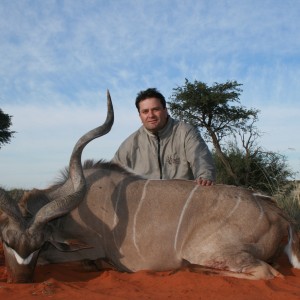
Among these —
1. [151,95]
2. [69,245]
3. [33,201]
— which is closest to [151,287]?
[69,245]

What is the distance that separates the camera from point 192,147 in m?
4.58

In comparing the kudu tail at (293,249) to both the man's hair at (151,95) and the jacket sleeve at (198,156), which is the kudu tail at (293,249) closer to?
the jacket sleeve at (198,156)

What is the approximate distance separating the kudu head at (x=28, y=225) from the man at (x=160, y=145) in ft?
4.30

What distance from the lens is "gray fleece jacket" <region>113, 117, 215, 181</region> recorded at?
15.2 feet

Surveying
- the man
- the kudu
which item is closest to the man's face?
the man

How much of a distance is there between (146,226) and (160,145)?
161cm

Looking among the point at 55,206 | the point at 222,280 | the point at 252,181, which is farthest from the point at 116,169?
the point at 252,181

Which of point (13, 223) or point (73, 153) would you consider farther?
point (73, 153)

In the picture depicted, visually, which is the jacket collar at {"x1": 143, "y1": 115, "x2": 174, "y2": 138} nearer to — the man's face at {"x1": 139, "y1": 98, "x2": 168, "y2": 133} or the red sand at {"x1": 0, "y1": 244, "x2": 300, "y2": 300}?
the man's face at {"x1": 139, "y1": 98, "x2": 168, "y2": 133}

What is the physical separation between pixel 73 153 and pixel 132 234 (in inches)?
29.6

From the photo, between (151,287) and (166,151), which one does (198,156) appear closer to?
(166,151)

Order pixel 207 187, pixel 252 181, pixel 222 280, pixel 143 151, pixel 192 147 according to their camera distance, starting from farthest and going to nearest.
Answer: pixel 252 181
pixel 143 151
pixel 192 147
pixel 207 187
pixel 222 280

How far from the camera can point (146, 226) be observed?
3.32 metres

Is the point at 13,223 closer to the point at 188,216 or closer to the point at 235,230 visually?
the point at 188,216
